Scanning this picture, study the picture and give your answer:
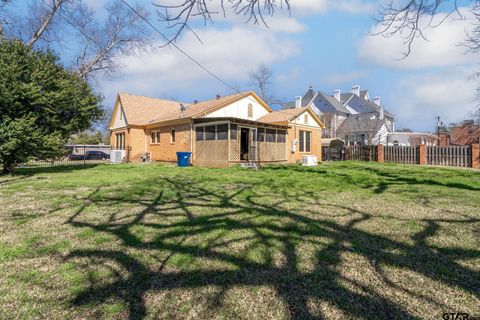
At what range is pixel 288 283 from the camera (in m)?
2.38

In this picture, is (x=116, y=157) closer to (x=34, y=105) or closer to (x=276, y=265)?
(x=34, y=105)

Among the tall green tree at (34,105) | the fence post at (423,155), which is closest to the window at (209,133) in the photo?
the tall green tree at (34,105)

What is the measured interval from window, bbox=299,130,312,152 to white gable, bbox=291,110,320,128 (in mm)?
682

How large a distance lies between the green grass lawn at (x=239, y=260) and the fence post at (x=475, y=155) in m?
16.2

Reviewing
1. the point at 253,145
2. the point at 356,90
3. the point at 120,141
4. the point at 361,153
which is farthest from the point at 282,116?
the point at 356,90

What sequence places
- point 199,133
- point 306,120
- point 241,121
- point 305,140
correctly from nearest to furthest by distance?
point 241,121 → point 199,133 → point 306,120 → point 305,140

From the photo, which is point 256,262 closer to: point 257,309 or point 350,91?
point 257,309

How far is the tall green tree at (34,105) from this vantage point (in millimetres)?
10289

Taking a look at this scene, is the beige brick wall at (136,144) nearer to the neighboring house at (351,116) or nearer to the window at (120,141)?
the window at (120,141)

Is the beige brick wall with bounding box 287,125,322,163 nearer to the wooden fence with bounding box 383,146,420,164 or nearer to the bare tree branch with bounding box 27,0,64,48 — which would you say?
the wooden fence with bounding box 383,146,420,164

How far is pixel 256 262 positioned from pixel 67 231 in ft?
8.94

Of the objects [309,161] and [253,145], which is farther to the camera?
[309,161]

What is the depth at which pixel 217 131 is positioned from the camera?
50.9ft

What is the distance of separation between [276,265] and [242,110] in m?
17.7
